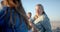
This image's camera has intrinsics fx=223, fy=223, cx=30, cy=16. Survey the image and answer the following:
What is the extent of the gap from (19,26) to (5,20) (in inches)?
4.5

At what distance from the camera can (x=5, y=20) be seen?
4.74 ft

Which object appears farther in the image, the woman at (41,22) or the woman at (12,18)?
the woman at (41,22)

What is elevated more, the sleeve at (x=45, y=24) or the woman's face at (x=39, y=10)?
the woman's face at (x=39, y=10)

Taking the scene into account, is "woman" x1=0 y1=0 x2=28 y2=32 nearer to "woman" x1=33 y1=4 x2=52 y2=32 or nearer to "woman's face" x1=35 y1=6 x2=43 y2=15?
"woman" x1=33 y1=4 x2=52 y2=32

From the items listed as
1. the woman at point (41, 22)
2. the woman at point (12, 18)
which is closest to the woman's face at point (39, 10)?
the woman at point (41, 22)

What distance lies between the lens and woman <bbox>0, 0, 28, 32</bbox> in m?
1.44

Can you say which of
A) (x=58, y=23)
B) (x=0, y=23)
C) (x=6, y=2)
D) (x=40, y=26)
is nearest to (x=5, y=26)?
(x=0, y=23)

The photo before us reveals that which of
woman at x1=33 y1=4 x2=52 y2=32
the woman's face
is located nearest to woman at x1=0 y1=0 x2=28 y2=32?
woman at x1=33 y1=4 x2=52 y2=32

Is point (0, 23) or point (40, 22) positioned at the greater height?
point (0, 23)

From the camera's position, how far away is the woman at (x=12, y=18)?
144 cm

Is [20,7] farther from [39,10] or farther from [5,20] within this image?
[39,10]

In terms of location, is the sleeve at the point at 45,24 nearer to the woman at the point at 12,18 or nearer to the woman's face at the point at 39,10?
the woman's face at the point at 39,10

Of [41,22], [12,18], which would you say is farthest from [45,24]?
[12,18]

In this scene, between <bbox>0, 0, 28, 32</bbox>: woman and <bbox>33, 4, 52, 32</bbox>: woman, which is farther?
<bbox>33, 4, 52, 32</bbox>: woman
